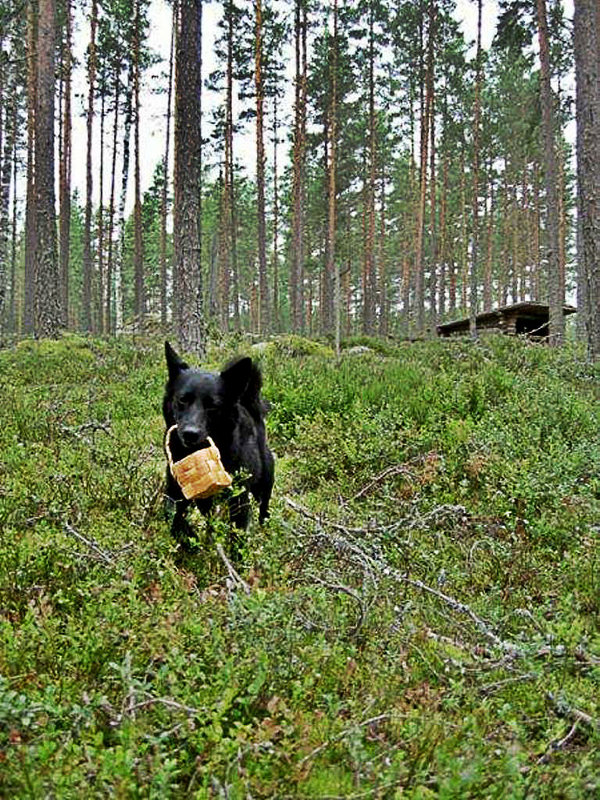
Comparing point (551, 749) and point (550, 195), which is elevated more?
point (550, 195)

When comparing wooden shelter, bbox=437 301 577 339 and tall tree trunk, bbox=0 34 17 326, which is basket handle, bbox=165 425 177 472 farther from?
wooden shelter, bbox=437 301 577 339

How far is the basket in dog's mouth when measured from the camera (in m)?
4.77

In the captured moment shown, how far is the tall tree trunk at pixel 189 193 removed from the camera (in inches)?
555

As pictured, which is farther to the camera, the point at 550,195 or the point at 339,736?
the point at 550,195

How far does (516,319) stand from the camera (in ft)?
101

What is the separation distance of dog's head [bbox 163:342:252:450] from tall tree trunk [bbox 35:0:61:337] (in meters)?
13.1

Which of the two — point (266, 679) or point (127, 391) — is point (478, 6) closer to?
point (127, 391)

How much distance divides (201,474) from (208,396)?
27.0 inches

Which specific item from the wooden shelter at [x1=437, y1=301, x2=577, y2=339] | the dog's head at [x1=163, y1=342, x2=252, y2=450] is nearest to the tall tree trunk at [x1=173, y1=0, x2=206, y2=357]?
the dog's head at [x1=163, y1=342, x2=252, y2=450]

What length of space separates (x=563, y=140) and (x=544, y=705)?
161 feet

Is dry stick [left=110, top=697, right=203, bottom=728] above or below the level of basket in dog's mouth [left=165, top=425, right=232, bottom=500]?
below

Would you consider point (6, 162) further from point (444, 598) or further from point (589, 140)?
point (444, 598)

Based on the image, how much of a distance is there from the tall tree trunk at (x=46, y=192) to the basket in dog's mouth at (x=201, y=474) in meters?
13.8

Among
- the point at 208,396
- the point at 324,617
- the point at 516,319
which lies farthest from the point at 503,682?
the point at 516,319
